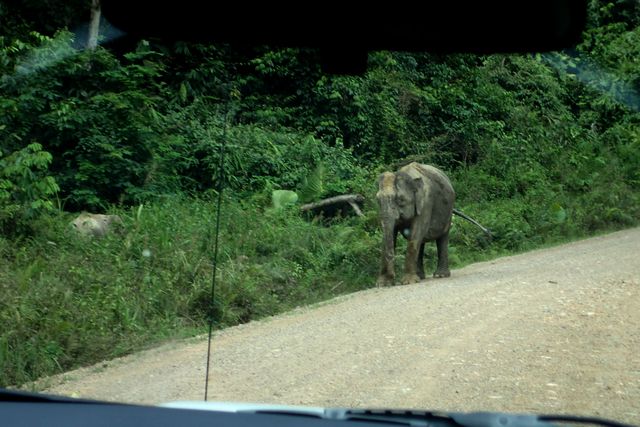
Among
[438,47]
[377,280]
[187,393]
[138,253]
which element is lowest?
[377,280]

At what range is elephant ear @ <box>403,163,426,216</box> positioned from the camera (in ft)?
40.9

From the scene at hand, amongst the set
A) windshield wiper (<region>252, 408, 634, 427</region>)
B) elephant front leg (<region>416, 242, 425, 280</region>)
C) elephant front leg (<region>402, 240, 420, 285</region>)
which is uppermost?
windshield wiper (<region>252, 408, 634, 427</region>)

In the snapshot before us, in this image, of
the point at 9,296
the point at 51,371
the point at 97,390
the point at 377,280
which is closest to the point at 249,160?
the point at 377,280

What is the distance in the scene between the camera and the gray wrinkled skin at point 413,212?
12180 millimetres

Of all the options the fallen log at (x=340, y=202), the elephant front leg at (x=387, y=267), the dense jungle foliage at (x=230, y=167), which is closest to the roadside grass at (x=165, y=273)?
the dense jungle foliage at (x=230, y=167)

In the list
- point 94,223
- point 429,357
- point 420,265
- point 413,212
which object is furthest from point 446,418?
point 420,265

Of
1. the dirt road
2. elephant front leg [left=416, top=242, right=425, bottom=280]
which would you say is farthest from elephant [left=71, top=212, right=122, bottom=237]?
elephant front leg [left=416, top=242, right=425, bottom=280]

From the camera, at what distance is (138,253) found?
1020cm

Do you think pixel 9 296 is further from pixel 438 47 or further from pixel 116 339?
pixel 438 47

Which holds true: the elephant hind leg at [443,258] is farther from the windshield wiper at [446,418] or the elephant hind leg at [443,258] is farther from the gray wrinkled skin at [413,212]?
the windshield wiper at [446,418]

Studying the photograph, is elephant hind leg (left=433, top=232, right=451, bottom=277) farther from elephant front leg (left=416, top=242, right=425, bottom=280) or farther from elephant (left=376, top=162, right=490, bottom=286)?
elephant front leg (left=416, top=242, right=425, bottom=280)

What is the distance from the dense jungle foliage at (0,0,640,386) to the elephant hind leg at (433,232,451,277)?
0.74 metres

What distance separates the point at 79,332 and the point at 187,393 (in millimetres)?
2432

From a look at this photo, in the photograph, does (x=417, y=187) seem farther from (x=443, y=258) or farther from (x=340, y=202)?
(x=340, y=202)
